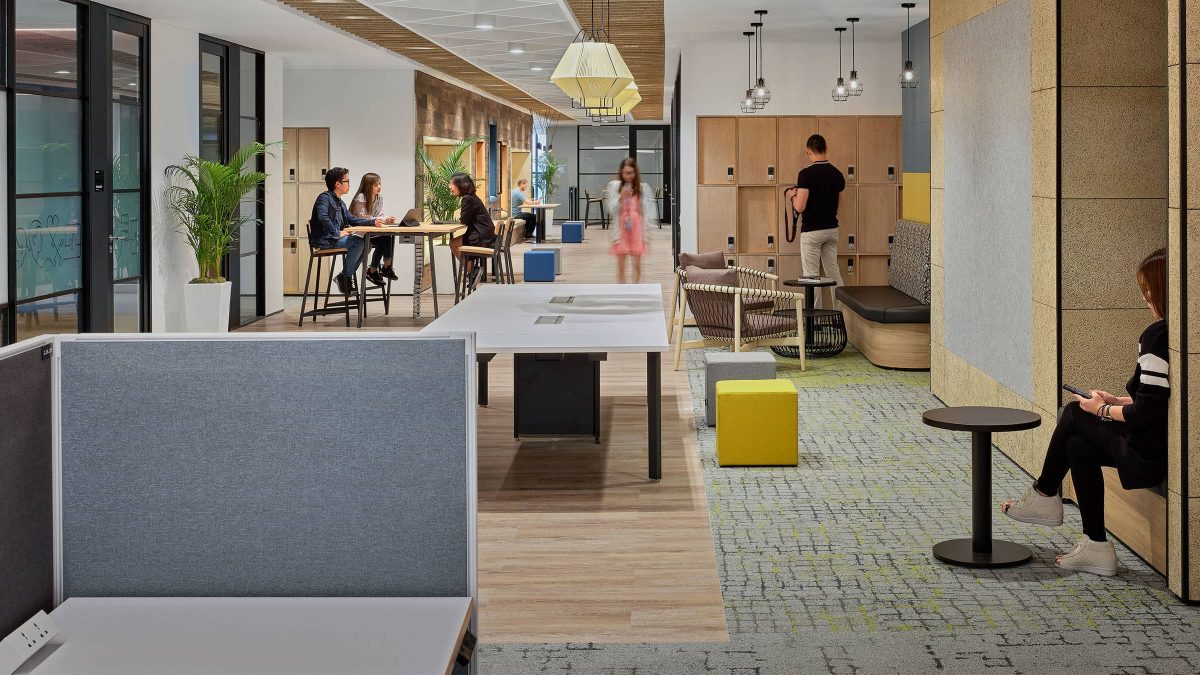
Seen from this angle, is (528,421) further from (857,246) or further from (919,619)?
(857,246)

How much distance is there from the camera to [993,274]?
6766 millimetres

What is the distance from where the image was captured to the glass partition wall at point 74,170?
27.4ft

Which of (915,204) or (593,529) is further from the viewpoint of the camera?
(915,204)

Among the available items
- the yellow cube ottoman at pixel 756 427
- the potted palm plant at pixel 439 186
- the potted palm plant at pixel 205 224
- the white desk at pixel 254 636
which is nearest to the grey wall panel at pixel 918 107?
the yellow cube ottoman at pixel 756 427

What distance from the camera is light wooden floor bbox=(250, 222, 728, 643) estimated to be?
4152mm

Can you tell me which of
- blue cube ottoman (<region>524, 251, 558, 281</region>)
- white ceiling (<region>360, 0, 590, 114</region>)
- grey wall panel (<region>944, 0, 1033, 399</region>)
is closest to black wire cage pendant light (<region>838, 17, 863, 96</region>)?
white ceiling (<region>360, 0, 590, 114</region>)

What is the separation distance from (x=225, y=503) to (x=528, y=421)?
14.1 ft

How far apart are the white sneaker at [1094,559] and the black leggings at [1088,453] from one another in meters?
0.03

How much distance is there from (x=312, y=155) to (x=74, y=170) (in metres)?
6.60

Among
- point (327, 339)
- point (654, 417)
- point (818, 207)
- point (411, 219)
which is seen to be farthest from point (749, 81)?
point (327, 339)

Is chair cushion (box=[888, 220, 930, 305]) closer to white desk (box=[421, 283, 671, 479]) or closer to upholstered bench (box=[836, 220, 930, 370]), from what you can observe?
upholstered bench (box=[836, 220, 930, 370])

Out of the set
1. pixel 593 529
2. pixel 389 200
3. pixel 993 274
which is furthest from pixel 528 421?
pixel 389 200

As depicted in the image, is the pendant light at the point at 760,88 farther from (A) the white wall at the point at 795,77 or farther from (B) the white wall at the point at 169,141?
(B) the white wall at the point at 169,141

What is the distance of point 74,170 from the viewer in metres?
9.32
